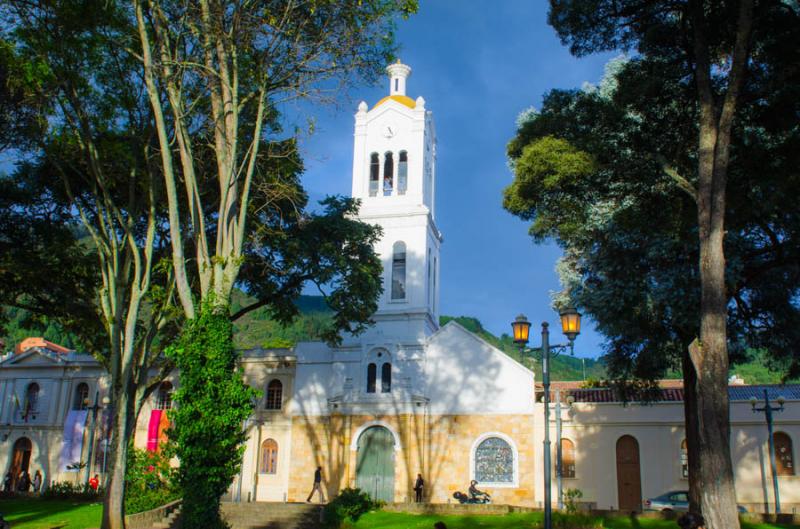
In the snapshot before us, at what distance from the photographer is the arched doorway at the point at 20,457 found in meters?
36.2

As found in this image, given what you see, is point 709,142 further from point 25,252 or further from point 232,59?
point 25,252

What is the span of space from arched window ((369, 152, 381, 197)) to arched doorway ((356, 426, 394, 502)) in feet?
34.1

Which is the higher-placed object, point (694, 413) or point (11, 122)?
point (11, 122)

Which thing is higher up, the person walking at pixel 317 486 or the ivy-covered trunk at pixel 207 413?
the ivy-covered trunk at pixel 207 413

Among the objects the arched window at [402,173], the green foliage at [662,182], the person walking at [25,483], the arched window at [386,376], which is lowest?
the person walking at [25,483]

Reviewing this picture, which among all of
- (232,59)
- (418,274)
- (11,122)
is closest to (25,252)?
(11,122)

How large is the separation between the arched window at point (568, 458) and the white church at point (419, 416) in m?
0.04

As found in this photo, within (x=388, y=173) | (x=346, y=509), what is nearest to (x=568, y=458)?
(x=346, y=509)

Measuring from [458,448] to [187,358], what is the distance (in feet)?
59.3

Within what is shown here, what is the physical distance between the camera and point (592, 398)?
30688 millimetres

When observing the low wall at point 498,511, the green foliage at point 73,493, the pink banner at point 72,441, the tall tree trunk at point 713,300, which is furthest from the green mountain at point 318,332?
the tall tree trunk at point 713,300

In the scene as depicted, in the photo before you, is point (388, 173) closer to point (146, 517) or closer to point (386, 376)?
point (386, 376)

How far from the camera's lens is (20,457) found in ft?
120

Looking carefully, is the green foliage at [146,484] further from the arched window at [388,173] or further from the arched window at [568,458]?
the arched window at [388,173]
